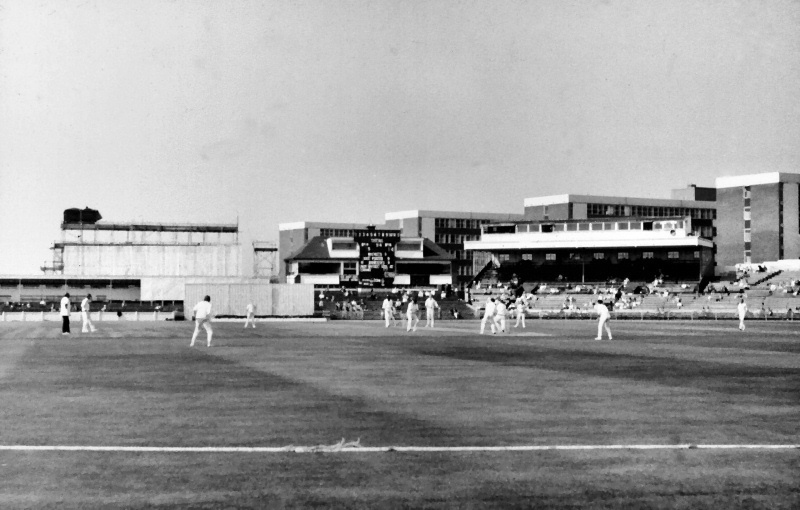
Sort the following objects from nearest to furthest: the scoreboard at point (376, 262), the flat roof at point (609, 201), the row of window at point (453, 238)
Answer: the scoreboard at point (376, 262) → the flat roof at point (609, 201) → the row of window at point (453, 238)

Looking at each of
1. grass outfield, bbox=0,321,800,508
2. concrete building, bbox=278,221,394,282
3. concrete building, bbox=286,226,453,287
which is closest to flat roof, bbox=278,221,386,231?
concrete building, bbox=278,221,394,282

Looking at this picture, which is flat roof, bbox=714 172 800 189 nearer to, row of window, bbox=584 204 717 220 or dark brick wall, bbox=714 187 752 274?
dark brick wall, bbox=714 187 752 274

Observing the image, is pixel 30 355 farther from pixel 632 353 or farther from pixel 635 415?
pixel 635 415

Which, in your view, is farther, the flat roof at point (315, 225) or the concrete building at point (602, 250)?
the flat roof at point (315, 225)

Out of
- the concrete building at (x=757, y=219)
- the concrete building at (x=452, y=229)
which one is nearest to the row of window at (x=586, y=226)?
the concrete building at (x=757, y=219)

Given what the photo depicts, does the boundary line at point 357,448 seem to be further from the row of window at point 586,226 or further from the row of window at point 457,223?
the row of window at point 457,223

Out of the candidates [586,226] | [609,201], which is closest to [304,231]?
[609,201]
